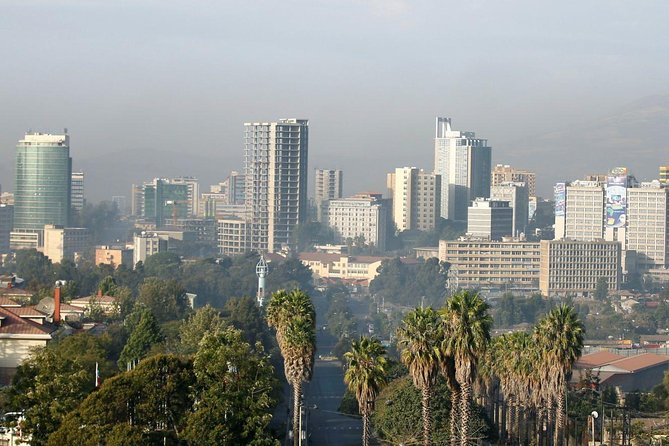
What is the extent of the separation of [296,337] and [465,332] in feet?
28.1

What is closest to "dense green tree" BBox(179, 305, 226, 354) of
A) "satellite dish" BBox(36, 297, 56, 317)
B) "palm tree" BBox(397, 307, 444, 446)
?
"satellite dish" BBox(36, 297, 56, 317)

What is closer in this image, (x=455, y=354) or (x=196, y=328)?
(x=455, y=354)

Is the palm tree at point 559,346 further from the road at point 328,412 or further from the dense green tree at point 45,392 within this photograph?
the dense green tree at point 45,392

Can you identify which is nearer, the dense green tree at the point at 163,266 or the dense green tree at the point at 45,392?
the dense green tree at the point at 45,392

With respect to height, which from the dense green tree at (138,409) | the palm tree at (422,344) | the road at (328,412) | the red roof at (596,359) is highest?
the palm tree at (422,344)

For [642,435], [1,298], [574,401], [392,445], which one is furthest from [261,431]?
[1,298]

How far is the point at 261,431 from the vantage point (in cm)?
4750

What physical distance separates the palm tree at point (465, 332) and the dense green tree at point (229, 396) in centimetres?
578

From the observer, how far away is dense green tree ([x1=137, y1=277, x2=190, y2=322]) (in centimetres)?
10525

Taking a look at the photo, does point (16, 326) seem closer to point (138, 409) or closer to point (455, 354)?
point (138, 409)

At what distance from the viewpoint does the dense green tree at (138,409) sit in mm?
44781

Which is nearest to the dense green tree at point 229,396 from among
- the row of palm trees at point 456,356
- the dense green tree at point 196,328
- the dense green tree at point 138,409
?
the dense green tree at point 138,409

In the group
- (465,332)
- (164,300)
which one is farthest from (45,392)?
(164,300)

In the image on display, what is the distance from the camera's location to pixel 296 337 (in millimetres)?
55031
